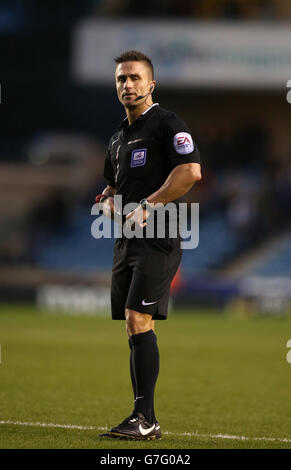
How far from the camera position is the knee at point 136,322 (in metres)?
5.79

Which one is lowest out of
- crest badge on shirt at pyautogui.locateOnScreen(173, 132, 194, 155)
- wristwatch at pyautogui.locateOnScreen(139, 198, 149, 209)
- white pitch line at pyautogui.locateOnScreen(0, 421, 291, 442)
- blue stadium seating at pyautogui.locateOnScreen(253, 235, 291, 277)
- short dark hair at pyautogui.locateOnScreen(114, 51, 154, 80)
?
blue stadium seating at pyautogui.locateOnScreen(253, 235, 291, 277)

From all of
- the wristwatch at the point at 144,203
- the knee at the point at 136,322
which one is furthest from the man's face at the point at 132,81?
the knee at the point at 136,322

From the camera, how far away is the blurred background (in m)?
20.7

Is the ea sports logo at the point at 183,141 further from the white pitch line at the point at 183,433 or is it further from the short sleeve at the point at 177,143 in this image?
the white pitch line at the point at 183,433

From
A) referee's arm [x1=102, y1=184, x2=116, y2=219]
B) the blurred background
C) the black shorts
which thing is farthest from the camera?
the blurred background

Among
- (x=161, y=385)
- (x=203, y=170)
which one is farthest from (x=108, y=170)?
(x=203, y=170)

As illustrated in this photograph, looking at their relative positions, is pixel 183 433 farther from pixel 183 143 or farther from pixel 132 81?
pixel 132 81

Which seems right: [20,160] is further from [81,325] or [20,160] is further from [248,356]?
[248,356]

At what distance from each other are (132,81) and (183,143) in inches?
20.2

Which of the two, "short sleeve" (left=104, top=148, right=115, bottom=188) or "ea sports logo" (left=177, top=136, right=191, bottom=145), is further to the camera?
"short sleeve" (left=104, top=148, right=115, bottom=188)

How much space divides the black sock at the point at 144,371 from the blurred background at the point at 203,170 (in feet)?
42.8

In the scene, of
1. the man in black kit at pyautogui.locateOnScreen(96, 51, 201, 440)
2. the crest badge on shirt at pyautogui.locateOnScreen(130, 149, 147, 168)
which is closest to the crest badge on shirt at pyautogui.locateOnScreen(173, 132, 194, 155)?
the man in black kit at pyautogui.locateOnScreen(96, 51, 201, 440)

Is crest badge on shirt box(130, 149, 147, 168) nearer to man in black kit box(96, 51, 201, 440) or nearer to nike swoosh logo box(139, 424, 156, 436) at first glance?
man in black kit box(96, 51, 201, 440)
